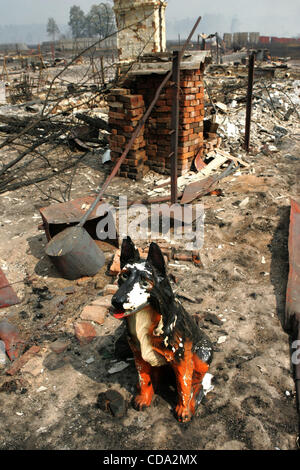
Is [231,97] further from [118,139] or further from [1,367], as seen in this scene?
[1,367]

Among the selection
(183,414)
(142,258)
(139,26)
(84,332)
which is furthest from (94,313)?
(139,26)

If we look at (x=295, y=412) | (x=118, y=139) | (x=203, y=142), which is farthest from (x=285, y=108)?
(x=295, y=412)

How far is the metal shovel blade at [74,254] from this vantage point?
12.7 feet

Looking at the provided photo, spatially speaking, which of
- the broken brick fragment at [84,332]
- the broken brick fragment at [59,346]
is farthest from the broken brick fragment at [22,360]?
the broken brick fragment at [84,332]

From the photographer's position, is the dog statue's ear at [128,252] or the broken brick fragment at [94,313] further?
the broken brick fragment at [94,313]

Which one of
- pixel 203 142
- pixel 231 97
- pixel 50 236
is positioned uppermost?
pixel 231 97

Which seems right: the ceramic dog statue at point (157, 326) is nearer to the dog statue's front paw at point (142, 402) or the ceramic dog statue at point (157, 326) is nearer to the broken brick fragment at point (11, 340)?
the dog statue's front paw at point (142, 402)

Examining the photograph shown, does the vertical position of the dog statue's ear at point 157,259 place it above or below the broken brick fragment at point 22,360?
above

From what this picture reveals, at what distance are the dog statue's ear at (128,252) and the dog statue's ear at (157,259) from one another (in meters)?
0.10

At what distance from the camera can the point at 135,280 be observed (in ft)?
6.48

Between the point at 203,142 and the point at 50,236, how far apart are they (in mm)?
4421

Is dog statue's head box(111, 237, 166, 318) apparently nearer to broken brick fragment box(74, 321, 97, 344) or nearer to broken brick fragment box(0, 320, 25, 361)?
broken brick fragment box(74, 321, 97, 344)

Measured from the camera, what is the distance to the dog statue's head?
191 cm

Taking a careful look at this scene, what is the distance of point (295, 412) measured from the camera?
96.1 inches
